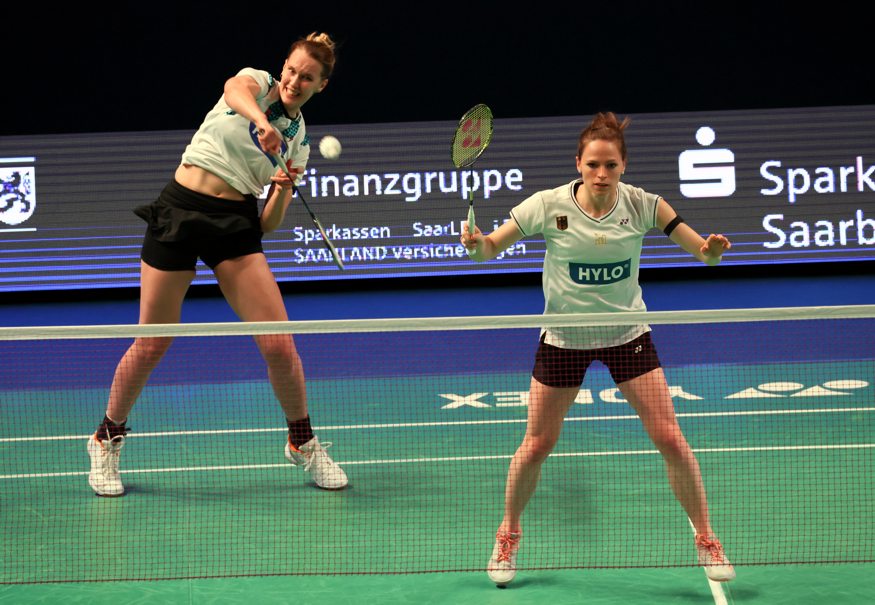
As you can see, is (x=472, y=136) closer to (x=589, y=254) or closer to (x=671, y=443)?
(x=589, y=254)

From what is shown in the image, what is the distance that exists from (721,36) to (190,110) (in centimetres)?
557

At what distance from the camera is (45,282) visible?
35.2ft

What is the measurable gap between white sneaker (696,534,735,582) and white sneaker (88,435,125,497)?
2.38 metres

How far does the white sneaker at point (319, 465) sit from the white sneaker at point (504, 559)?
1132mm

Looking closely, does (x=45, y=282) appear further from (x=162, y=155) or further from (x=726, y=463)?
(x=726, y=463)

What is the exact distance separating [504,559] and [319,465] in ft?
4.27

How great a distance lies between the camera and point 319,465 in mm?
4543

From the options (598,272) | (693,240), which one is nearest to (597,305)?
(598,272)

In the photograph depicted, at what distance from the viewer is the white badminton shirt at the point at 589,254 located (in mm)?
3461

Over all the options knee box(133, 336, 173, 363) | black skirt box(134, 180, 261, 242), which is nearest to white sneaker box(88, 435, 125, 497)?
knee box(133, 336, 173, 363)

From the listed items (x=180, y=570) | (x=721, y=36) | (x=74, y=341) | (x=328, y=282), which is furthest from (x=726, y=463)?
(x=721, y=36)

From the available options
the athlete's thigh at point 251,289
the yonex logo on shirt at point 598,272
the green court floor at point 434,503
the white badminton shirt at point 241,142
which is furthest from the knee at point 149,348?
the yonex logo on shirt at point 598,272

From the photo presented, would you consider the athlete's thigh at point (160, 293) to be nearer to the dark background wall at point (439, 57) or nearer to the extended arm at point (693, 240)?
the extended arm at point (693, 240)

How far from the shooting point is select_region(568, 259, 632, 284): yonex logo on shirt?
3514 mm
